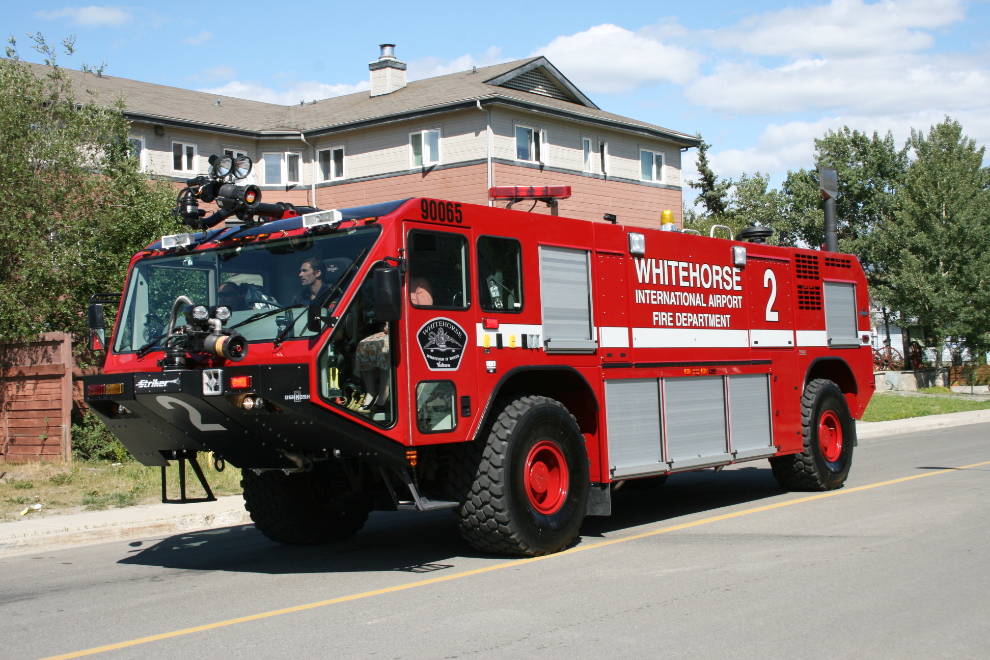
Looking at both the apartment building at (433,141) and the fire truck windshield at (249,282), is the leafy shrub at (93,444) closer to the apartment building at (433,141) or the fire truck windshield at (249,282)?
the fire truck windshield at (249,282)

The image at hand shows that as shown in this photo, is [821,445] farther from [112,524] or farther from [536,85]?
[536,85]

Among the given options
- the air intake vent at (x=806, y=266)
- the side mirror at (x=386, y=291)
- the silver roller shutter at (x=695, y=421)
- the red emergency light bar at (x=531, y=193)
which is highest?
the red emergency light bar at (x=531, y=193)

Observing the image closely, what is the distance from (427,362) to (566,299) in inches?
73.2

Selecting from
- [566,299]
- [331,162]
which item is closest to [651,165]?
[331,162]

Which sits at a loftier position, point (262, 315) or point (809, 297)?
point (809, 297)

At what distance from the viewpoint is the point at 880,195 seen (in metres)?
53.5

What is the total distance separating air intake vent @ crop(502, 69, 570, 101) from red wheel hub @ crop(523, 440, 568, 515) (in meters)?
25.2

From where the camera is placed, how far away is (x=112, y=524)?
34.1ft

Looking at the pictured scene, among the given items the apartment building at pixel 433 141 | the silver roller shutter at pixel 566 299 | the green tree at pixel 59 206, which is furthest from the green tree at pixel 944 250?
the silver roller shutter at pixel 566 299

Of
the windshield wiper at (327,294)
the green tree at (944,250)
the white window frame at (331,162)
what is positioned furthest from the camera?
the green tree at (944,250)

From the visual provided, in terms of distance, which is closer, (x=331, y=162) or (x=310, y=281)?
(x=310, y=281)

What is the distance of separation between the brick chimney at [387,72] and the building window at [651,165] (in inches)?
365

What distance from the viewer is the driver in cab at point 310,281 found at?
713cm

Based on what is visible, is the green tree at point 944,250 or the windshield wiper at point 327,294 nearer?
the windshield wiper at point 327,294
